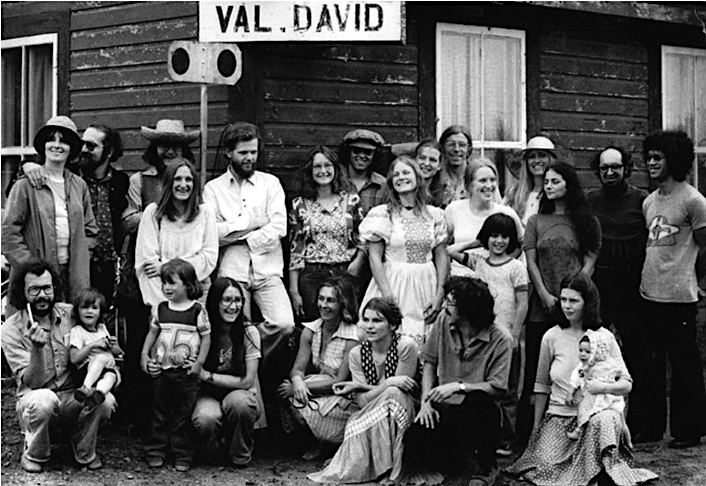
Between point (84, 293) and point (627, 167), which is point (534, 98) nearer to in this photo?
point (627, 167)

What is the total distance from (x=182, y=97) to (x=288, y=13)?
1651 mm

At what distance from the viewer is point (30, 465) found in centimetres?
634

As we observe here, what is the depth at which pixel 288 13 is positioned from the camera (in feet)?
24.0

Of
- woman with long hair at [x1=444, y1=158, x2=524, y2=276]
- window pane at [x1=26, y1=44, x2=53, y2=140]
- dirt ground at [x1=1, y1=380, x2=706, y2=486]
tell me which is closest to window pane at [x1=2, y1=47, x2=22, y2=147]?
window pane at [x1=26, y1=44, x2=53, y2=140]

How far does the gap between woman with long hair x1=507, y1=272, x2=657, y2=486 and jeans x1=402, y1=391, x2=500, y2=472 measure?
0.31 meters

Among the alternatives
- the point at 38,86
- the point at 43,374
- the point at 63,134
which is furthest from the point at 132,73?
the point at 43,374

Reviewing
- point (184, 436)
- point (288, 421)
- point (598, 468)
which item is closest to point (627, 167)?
point (598, 468)

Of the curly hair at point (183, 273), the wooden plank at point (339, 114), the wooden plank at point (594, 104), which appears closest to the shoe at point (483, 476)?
the curly hair at point (183, 273)

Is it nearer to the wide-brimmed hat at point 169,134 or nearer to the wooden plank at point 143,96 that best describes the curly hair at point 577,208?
the wide-brimmed hat at point 169,134

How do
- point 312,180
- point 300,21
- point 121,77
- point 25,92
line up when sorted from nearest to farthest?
point 300,21 < point 312,180 < point 121,77 < point 25,92

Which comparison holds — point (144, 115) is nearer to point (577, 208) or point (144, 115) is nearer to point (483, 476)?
point (577, 208)

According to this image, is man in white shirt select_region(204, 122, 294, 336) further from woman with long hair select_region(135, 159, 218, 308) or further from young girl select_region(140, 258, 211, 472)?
young girl select_region(140, 258, 211, 472)

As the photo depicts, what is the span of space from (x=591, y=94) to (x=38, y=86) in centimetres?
521

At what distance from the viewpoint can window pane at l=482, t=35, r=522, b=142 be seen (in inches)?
388
